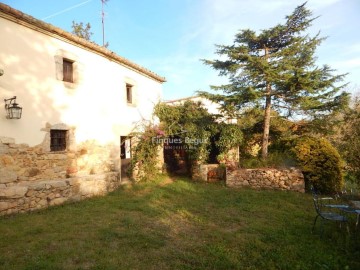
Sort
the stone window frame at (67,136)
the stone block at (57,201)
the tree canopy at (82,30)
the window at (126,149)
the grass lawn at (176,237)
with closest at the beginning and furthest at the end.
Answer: the grass lawn at (176,237) → the stone block at (57,201) → the stone window frame at (67,136) → the window at (126,149) → the tree canopy at (82,30)

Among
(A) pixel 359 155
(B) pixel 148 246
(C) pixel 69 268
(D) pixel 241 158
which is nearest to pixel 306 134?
(D) pixel 241 158

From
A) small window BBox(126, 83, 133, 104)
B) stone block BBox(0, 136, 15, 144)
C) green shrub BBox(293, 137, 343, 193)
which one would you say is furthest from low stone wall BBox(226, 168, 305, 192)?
stone block BBox(0, 136, 15, 144)

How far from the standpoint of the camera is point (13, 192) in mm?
6117

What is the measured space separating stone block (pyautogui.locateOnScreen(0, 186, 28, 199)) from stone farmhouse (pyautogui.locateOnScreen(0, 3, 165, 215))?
0.02 metres

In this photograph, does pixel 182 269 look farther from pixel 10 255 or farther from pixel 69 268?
pixel 10 255

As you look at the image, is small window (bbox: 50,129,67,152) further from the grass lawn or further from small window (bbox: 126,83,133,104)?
small window (bbox: 126,83,133,104)

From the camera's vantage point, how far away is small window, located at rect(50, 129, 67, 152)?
7480mm

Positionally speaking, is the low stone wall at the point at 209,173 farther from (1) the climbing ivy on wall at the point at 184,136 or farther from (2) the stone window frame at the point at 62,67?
(2) the stone window frame at the point at 62,67

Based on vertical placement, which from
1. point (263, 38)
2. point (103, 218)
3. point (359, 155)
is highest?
point (263, 38)

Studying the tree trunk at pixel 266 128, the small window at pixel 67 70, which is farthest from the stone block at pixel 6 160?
the tree trunk at pixel 266 128

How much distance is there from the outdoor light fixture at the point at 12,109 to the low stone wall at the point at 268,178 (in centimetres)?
752

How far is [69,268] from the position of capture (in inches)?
143

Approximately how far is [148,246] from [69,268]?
4.40 ft

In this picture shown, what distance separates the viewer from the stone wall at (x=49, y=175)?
6133 mm
